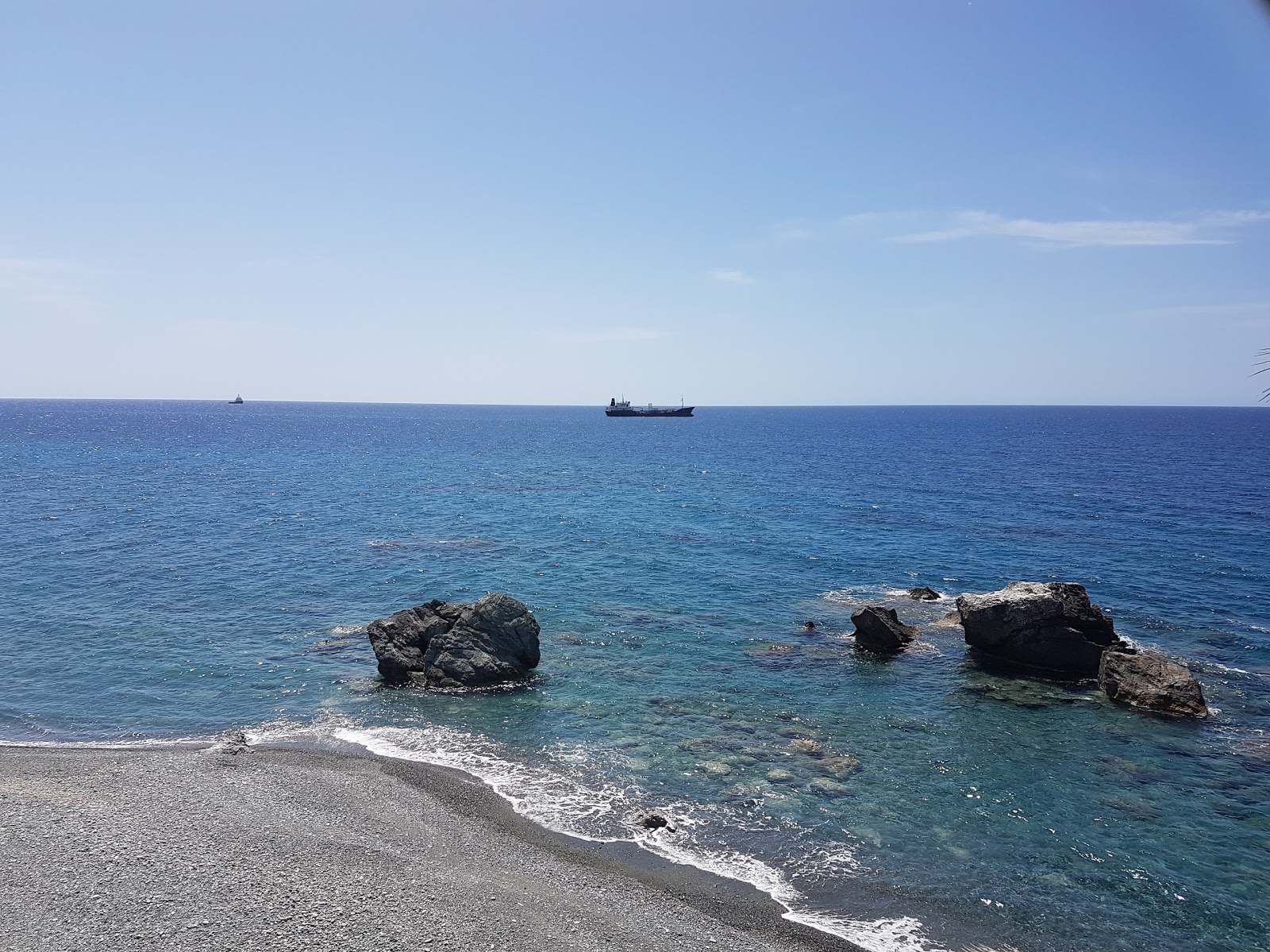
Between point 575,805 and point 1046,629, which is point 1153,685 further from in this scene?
point 575,805

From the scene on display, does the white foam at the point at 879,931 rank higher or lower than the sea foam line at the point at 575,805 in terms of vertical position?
lower

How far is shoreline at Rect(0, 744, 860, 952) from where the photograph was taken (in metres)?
17.2

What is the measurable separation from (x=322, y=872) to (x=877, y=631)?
90.9 ft

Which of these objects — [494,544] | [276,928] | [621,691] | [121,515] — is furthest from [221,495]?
[276,928]

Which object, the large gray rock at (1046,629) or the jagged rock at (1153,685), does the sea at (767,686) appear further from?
the large gray rock at (1046,629)

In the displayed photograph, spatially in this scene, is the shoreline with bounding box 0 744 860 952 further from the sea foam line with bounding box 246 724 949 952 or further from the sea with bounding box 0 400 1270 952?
the sea with bounding box 0 400 1270 952

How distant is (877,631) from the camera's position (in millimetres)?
38344

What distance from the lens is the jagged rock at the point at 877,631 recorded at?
38.4 meters

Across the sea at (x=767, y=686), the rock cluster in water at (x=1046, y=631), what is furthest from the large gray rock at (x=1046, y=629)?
the sea at (x=767, y=686)

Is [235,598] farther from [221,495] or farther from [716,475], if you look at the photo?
[716,475]

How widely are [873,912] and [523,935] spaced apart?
28.3 feet

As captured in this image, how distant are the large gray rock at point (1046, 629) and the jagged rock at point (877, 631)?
12.0ft

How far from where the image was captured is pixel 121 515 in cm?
7381

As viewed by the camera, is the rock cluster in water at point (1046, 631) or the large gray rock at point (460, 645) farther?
the rock cluster in water at point (1046, 631)
